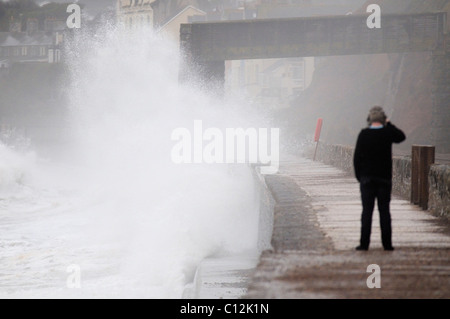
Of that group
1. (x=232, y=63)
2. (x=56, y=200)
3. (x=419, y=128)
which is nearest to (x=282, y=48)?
(x=419, y=128)

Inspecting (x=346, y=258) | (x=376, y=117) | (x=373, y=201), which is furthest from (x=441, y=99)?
(x=346, y=258)

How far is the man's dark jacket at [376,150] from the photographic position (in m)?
6.57

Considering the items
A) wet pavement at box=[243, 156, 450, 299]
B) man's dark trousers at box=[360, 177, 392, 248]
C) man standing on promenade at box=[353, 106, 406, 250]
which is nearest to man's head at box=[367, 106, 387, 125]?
man standing on promenade at box=[353, 106, 406, 250]

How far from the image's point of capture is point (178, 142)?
3381cm

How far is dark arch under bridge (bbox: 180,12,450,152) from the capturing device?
113ft

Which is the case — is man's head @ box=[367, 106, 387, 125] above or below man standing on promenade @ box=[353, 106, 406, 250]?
above

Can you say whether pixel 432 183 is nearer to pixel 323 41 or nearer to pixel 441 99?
pixel 323 41

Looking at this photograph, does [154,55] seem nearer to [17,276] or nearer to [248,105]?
[17,276]

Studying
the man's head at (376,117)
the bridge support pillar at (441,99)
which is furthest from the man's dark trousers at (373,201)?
the bridge support pillar at (441,99)

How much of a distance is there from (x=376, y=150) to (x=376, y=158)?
7cm

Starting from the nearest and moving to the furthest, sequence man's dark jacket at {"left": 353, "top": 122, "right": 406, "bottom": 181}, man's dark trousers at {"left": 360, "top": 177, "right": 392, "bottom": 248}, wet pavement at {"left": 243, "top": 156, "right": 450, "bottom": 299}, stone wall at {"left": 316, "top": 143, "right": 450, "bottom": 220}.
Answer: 1. wet pavement at {"left": 243, "top": 156, "right": 450, "bottom": 299}
2. man's dark jacket at {"left": 353, "top": 122, "right": 406, "bottom": 181}
3. man's dark trousers at {"left": 360, "top": 177, "right": 392, "bottom": 248}
4. stone wall at {"left": 316, "top": 143, "right": 450, "bottom": 220}

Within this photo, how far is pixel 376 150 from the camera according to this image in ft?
21.7

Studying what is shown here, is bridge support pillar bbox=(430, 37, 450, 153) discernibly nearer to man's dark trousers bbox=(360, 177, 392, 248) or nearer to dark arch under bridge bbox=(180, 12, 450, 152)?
dark arch under bridge bbox=(180, 12, 450, 152)

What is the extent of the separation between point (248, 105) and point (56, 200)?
2060 inches
